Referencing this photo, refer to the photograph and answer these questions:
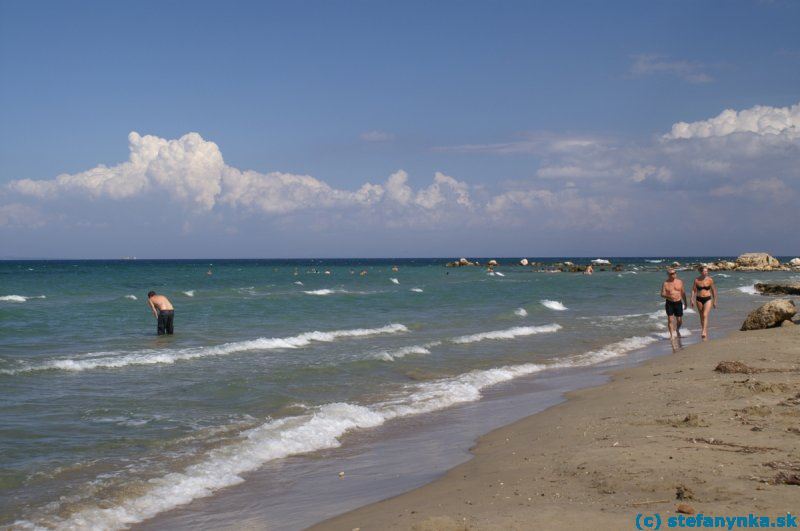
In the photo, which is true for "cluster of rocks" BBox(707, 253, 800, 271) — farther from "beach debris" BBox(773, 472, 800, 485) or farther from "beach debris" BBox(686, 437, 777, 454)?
"beach debris" BBox(773, 472, 800, 485)

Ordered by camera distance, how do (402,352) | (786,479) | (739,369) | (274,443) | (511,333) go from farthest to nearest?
(511,333) → (402,352) → (739,369) → (274,443) → (786,479)

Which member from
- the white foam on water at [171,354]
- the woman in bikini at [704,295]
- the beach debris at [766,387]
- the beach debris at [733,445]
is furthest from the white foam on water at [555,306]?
the beach debris at [733,445]

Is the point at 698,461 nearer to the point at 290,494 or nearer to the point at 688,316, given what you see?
the point at 290,494

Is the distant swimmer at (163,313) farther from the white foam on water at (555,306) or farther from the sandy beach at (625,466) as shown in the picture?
the white foam on water at (555,306)

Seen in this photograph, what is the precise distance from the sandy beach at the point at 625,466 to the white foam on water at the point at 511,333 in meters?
9.73

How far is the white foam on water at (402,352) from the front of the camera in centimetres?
1645

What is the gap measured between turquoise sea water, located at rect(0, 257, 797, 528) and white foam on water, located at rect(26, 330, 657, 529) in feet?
0.08

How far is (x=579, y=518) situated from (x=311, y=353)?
13049 mm

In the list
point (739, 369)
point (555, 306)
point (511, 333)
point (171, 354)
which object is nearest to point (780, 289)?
point (555, 306)

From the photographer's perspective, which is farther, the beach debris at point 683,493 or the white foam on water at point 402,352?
the white foam on water at point 402,352

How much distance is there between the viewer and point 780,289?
3662 cm

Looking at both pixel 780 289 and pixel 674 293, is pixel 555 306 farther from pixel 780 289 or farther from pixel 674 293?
pixel 674 293

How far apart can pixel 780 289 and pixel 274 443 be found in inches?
1418

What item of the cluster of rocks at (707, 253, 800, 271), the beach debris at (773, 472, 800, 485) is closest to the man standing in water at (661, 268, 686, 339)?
the beach debris at (773, 472, 800, 485)
